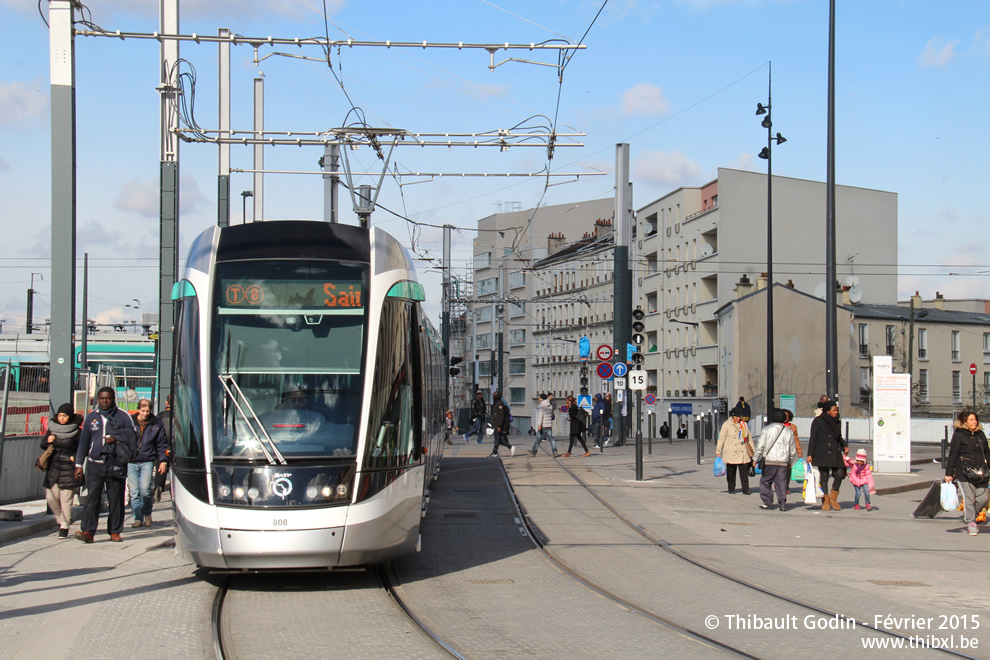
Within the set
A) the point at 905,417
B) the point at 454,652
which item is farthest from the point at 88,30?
the point at 905,417

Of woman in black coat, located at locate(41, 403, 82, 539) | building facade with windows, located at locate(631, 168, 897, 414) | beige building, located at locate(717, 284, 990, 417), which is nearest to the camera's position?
woman in black coat, located at locate(41, 403, 82, 539)

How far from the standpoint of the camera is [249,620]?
341 inches

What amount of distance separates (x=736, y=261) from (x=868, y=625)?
61269mm

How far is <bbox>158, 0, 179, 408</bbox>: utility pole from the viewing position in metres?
18.4

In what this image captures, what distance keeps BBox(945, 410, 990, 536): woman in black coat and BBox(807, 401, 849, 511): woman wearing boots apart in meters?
2.90

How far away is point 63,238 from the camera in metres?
15.5

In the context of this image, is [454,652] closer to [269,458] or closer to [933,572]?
[269,458]

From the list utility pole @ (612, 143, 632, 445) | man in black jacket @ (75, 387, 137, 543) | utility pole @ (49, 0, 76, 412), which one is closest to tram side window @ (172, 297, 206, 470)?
man in black jacket @ (75, 387, 137, 543)

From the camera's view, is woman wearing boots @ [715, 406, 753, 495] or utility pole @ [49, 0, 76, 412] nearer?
utility pole @ [49, 0, 76, 412]

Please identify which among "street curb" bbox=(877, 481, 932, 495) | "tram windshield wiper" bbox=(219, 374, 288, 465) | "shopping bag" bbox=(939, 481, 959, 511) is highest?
"tram windshield wiper" bbox=(219, 374, 288, 465)

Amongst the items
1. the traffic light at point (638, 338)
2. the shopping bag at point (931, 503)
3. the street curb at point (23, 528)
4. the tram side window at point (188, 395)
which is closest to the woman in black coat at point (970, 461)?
the shopping bag at point (931, 503)

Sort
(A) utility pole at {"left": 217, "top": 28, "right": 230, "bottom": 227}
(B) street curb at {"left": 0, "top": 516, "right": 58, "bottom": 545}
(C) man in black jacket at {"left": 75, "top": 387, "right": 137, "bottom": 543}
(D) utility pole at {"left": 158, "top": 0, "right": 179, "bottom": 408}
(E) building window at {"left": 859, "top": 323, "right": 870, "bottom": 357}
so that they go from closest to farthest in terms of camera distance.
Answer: (C) man in black jacket at {"left": 75, "top": 387, "right": 137, "bottom": 543} → (B) street curb at {"left": 0, "top": 516, "right": 58, "bottom": 545} → (D) utility pole at {"left": 158, "top": 0, "right": 179, "bottom": 408} → (A) utility pole at {"left": 217, "top": 28, "right": 230, "bottom": 227} → (E) building window at {"left": 859, "top": 323, "right": 870, "bottom": 357}

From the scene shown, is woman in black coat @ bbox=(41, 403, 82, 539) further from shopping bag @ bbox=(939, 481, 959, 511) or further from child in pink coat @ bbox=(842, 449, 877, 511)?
child in pink coat @ bbox=(842, 449, 877, 511)

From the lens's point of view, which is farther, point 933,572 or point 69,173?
point 69,173
